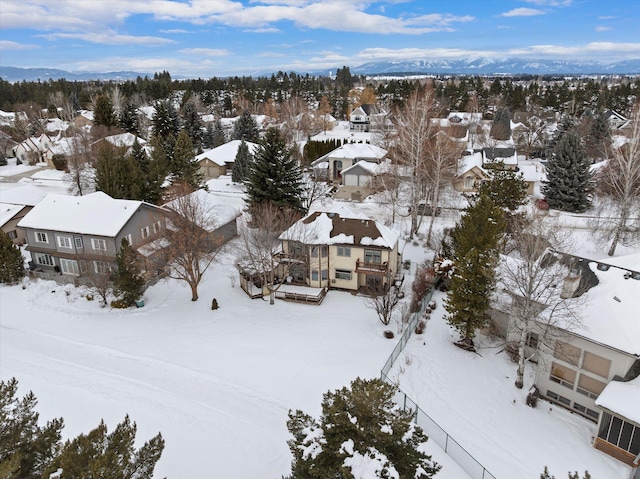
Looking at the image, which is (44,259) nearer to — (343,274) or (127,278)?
(127,278)

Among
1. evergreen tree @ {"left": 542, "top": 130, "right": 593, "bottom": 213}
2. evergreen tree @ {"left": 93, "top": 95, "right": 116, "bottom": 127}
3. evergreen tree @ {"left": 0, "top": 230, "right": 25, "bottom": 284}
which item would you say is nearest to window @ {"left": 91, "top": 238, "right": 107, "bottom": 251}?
evergreen tree @ {"left": 0, "top": 230, "right": 25, "bottom": 284}

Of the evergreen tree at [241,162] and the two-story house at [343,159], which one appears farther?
the two-story house at [343,159]

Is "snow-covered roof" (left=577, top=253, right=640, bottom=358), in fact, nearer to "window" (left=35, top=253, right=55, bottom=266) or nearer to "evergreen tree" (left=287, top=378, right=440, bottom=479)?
"evergreen tree" (left=287, top=378, right=440, bottom=479)

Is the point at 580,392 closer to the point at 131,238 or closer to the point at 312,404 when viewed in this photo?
the point at 312,404

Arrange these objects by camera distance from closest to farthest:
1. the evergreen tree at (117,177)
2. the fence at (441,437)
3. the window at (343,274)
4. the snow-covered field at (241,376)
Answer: the fence at (441,437) < the snow-covered field at (241,376) < the window at (343,274) < the evergreen tree at (117,177)

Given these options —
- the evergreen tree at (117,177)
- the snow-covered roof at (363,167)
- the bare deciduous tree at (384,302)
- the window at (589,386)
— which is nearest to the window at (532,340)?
the window at (589,386)

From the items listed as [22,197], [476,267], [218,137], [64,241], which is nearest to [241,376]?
[476,267]

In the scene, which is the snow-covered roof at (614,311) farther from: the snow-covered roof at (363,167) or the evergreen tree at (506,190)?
the snow-covered roof at (363,167)

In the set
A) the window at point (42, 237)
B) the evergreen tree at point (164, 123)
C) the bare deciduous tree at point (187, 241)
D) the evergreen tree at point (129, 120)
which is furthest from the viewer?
the evergreen tree at point (129, 120)
